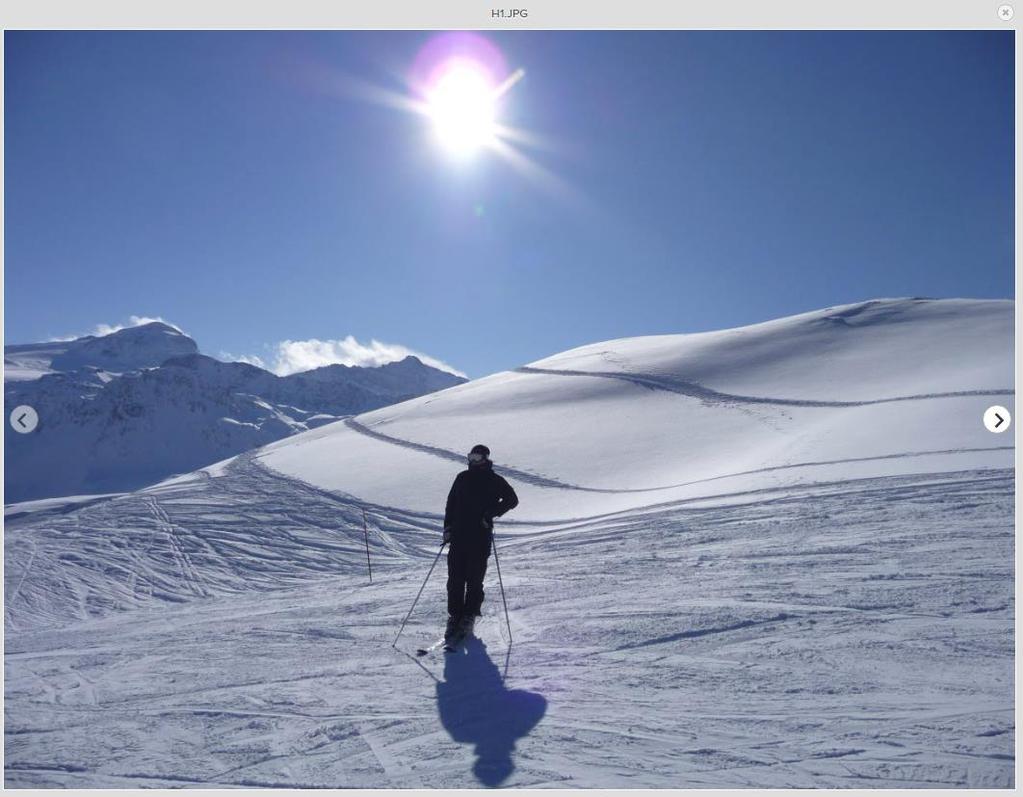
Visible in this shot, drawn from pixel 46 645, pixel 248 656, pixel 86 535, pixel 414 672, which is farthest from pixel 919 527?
pixel 86 535

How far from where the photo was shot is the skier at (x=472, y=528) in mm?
7043

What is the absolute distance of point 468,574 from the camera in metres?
7.09

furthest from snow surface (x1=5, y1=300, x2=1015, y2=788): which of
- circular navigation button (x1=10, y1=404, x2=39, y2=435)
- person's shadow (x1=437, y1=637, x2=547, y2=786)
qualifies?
circular navigation button (x1=10, y1=404, x2=39, y2=435)

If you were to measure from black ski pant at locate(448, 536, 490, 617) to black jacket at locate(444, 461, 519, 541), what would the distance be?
10 cm

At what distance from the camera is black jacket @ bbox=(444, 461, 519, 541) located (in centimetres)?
718

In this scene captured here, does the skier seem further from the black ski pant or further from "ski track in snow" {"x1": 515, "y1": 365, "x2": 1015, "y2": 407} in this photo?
"ski track in snow" {"x1": 515, "y1": 365, "x2": 1015, "y2": 407}

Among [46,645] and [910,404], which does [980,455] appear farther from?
[46,645]

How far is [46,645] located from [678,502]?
9314 mm

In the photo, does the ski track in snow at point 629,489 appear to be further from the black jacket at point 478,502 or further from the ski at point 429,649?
the ski at point 429,649

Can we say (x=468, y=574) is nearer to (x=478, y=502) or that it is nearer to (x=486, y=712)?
(x=478, y=502)

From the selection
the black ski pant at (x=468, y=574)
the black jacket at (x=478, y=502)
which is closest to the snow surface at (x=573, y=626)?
the black ski pant at (x=468, y=574)

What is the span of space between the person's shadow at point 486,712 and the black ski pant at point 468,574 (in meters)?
0.97

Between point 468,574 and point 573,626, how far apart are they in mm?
1179
